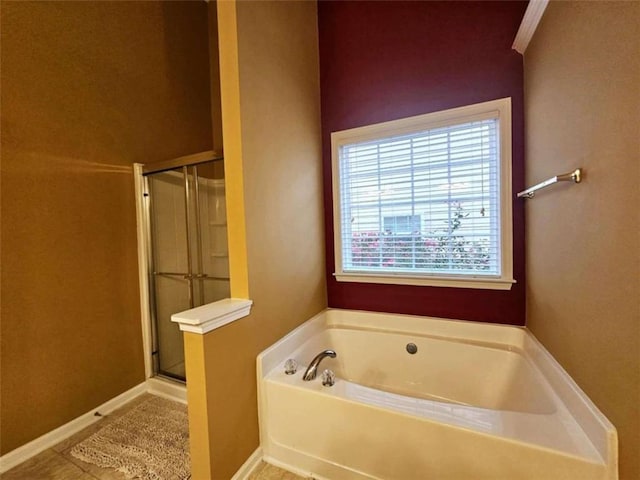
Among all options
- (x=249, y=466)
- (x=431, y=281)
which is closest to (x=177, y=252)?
(x=249, y=466)

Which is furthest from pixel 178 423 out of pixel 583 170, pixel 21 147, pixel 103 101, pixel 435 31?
pixel 435 31

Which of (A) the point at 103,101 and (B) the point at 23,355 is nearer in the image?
(B) the point at 23,355

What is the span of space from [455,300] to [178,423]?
6.77ft

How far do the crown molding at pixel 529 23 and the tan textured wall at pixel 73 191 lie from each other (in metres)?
2.61

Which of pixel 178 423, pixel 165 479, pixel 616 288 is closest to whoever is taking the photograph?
pixel 616 288

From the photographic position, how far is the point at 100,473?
142 centimetres

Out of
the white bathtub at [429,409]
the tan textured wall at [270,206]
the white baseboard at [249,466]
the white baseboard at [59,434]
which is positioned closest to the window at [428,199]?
the tan textured wall at [270,206]

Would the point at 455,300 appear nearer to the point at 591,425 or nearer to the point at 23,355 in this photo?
the point at 591,425

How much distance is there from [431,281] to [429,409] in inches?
38.1

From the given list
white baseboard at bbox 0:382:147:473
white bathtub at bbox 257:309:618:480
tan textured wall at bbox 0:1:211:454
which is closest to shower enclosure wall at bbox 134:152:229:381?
tan textured wall at bbox 0:1:211:454

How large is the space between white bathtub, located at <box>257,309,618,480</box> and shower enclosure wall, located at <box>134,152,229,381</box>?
0.97 meters

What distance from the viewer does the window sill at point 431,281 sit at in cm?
180

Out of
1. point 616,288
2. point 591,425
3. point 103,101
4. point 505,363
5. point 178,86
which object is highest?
point 178,86

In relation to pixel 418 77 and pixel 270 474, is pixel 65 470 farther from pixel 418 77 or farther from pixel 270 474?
pixel 418 77
